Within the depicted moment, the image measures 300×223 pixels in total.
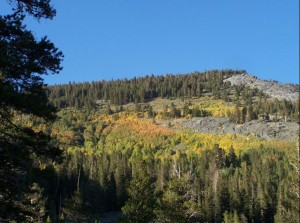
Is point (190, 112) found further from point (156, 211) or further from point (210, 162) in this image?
point (156, 211)

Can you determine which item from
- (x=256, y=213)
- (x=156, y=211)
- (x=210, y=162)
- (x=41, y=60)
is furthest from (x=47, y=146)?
(x=210, y=162)

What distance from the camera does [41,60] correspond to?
13641mm

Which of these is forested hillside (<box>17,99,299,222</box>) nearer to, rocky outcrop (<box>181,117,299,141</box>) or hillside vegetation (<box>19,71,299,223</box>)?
hillside vegetation (<box>19,71,299,223</box>)

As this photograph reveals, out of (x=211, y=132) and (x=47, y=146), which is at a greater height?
(x=211, y=132)

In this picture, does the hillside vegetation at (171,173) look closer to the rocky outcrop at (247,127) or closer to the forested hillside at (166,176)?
the forested hillside at (166,176)

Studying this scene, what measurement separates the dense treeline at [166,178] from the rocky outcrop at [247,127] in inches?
215

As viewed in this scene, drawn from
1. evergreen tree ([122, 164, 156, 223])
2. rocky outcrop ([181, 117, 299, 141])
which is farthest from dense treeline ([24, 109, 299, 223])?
rocky outcrop ([181, 117, 299, 141])

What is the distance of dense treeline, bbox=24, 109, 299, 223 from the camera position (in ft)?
114

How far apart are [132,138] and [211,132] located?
33027mm

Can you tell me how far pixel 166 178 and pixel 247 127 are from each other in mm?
76165

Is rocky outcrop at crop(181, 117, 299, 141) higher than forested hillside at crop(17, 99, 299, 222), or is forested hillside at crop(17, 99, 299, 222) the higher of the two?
rocky outcrop at crop(181, 117, 299, 141)

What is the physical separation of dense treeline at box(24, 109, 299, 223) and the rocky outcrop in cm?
546

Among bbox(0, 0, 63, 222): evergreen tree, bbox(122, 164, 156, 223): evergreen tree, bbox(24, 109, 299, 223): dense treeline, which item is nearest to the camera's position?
bbox(0, 0, 63, 222): evergreen tree

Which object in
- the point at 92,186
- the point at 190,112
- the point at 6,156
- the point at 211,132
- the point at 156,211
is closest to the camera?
the point at 6,156
